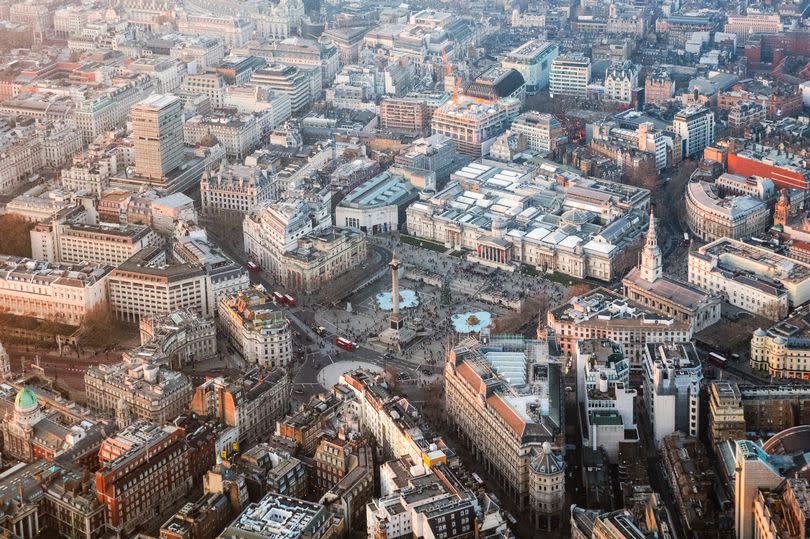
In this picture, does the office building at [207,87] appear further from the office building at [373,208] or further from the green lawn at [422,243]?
the green lawn at [422,243]

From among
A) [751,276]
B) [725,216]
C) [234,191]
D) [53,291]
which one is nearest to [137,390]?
[53,291]

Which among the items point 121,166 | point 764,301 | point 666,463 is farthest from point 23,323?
point 764,301

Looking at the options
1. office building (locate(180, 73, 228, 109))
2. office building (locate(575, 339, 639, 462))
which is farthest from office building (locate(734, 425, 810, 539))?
office building (locate(180, 73, 228, 109))

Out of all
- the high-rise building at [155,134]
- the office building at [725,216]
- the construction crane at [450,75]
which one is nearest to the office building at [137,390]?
the high-rise building at [155,134]

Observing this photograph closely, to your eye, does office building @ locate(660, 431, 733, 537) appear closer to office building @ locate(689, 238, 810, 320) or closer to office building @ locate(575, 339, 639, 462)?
office building @ locate(575, 339, 639, 462)

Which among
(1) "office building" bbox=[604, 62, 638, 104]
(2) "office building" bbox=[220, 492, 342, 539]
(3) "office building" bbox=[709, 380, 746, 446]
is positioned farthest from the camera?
(1) "office building" bbox=[604, 62, 638, 104]

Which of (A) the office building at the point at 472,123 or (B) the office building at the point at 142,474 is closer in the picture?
(B) the office building at the point at 142,474
